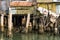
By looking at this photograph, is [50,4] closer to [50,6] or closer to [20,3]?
[50,6]

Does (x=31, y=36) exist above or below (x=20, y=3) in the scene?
below

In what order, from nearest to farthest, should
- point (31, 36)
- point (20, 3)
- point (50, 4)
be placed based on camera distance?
point (31, 36)
point (20, 3)
point (50, 4)

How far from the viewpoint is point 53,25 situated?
3019 cm

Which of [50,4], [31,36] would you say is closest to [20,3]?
[50,4]

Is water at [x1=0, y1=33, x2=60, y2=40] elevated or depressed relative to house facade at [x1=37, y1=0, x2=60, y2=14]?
depressed

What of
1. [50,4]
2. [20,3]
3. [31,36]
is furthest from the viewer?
[50,4]

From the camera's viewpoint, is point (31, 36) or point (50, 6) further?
point (50, 6)

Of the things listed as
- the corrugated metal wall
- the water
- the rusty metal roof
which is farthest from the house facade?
the water

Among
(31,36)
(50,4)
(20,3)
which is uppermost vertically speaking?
(20,3)

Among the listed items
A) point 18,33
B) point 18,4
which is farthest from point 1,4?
point 18,33

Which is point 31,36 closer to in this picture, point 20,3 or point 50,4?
point 20,3

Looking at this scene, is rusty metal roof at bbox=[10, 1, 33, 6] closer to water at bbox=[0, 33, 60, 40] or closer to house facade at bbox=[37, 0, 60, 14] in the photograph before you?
house facade at bbox=[37, 0, 60, 14]

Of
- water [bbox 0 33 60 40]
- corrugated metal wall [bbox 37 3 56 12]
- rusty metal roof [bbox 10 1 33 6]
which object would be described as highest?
rusty metal roof [bbox 10 1 33 6]

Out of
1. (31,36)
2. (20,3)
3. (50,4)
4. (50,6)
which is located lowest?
(31,36)
